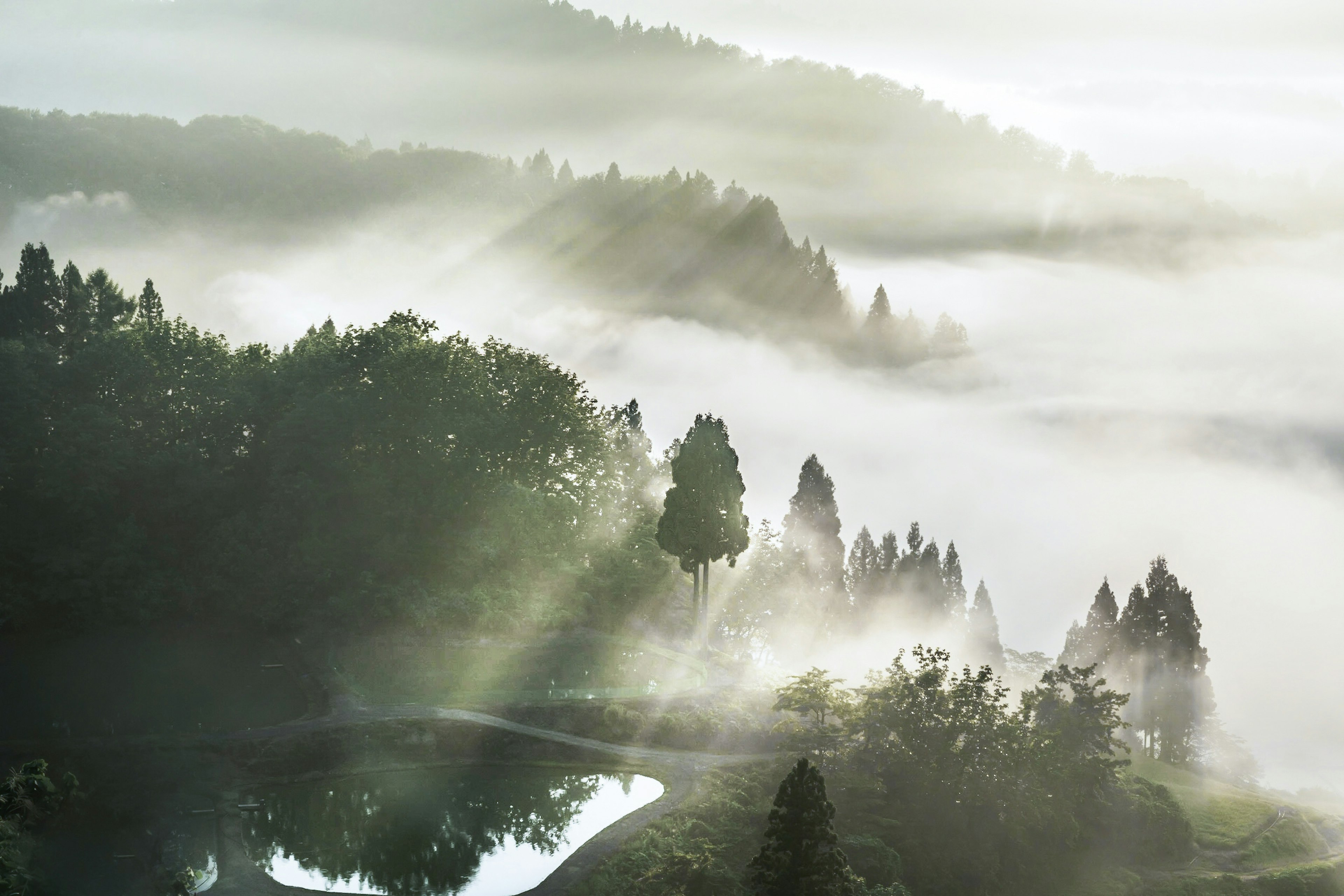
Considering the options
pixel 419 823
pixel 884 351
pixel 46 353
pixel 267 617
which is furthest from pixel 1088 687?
pixel 884 351

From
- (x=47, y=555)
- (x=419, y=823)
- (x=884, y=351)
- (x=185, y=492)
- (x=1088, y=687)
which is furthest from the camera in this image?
(x=884, y=351)

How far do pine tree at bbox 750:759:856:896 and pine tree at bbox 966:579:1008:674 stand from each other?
66.2 meters

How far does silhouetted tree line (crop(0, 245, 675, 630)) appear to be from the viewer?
5550 cm

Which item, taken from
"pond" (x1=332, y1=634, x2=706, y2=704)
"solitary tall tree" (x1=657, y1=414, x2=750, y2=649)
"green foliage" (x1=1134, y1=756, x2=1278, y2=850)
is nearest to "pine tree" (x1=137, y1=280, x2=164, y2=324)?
"pond" (x1=332, y1=634, x2=706, y2=704)

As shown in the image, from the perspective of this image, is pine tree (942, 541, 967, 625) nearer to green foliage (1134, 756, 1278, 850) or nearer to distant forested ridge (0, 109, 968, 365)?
green foliage (1134, 756, 1278, 850)

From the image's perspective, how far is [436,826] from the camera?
3634 cm

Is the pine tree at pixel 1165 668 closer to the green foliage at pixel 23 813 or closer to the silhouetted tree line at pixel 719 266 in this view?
the green foliage at pixel 23 813

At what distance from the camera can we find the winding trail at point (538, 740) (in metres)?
31.5

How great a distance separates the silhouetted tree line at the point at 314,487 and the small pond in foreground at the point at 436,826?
1446 cm

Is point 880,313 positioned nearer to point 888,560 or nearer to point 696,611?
point 888,560

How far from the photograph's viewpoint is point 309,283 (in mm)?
199500

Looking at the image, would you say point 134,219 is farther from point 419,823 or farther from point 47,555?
point 419,823

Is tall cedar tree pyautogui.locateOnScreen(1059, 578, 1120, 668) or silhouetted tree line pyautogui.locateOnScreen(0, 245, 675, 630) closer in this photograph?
silhouetted tree line pyautogui.locateOnScreen(0, 245, 675, 630)

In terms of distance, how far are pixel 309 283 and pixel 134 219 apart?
104 feet
